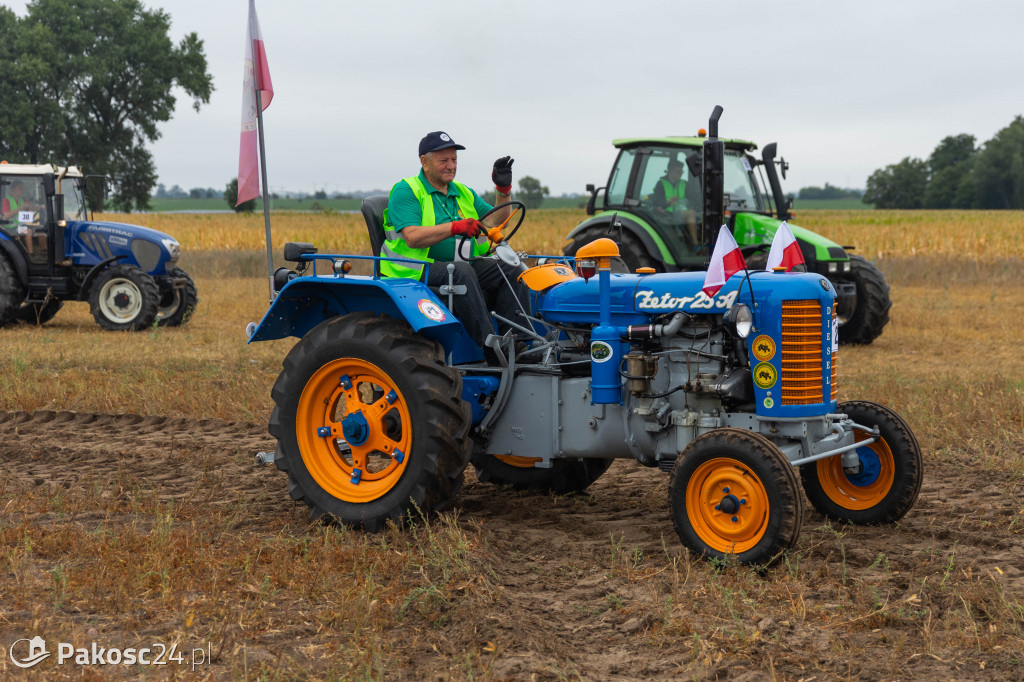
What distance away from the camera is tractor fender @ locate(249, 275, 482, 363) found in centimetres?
488

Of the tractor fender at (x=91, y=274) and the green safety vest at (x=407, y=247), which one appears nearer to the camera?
the green safety vest at (x=407, y=247)

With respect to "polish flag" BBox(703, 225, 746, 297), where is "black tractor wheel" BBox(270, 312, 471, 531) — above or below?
below

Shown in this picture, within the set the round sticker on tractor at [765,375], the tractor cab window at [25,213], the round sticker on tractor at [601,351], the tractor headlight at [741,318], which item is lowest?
the round sticker on tractor at [765,375]

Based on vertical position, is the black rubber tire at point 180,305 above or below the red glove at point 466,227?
below

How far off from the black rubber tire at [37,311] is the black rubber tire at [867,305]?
31.9 ft

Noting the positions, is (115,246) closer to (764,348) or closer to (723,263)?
(723,263)

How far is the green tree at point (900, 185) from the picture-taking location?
73062mm

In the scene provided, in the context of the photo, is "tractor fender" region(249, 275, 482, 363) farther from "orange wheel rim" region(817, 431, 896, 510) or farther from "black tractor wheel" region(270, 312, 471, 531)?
"orange wheel rim" region(817, 431, 896, 510)

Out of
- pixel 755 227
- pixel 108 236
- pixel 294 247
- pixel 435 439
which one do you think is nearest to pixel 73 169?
pixel 108 236

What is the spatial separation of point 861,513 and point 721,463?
1010 millimetres

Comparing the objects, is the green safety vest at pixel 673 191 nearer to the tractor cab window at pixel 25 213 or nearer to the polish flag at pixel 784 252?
the polish flag at pixel 784 252

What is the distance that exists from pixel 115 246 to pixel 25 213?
3.90 feet

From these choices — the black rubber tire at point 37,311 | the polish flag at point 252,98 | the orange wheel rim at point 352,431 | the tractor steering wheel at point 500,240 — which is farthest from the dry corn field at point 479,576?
the black rubber tire at point 37,311

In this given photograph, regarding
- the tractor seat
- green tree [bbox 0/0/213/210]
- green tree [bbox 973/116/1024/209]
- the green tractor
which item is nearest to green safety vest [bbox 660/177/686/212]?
the green tractor
